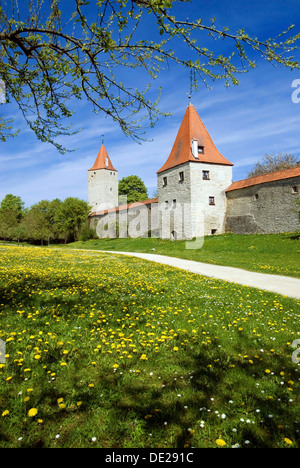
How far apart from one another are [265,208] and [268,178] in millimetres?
3355

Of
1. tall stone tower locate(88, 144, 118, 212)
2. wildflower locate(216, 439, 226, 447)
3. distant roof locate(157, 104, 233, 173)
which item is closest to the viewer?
wildflower locate(216, 439, 226, 447)

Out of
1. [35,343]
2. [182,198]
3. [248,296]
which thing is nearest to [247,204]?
[182,198]

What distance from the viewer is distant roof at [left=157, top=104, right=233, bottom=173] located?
1329 inches

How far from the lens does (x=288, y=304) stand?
20.7 feet

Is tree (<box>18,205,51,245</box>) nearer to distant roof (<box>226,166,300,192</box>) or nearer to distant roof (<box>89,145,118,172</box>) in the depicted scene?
distant roof (<box>89,145,118,172</box>)

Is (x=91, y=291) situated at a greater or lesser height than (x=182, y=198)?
lesser

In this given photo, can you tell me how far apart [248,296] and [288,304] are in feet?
3.34

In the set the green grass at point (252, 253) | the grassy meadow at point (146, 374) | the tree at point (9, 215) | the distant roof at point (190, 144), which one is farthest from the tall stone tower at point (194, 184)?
the tree at point (9, 215)

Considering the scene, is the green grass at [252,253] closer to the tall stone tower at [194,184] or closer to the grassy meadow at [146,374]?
the tall stone tower at [194,184]

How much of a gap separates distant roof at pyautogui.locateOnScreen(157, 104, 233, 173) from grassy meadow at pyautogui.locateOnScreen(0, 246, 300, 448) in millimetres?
29878
